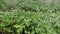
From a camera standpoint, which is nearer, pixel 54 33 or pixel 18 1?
pixel 54 33

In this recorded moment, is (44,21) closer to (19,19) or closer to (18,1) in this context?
(19,19)

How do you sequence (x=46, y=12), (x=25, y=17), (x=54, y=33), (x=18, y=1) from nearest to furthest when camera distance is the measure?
(x=54, y=33) → (x=25, y=17) → (x=46, y=12) → (x=18, y=1)

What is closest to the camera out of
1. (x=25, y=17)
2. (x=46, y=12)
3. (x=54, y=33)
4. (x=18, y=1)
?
(x=54, y=33)

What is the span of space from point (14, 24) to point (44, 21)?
83 cm

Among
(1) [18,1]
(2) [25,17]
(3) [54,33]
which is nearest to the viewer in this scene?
(3) [54,33]

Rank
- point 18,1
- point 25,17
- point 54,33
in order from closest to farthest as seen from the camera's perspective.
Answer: point 54,33
point 25,17
point 18,1

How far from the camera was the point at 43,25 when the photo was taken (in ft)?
14.6

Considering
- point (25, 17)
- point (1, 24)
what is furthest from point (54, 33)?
point (1, 24)

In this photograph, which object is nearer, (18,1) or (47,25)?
(47,25)

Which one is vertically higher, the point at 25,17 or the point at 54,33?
the point at 25,17

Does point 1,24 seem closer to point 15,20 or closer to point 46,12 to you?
point 15,20

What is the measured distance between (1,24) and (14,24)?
0.37 m

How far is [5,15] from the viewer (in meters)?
4.87

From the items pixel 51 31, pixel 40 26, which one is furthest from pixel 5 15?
pixel 51 31
